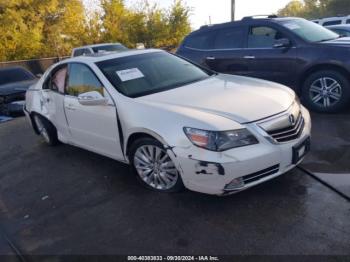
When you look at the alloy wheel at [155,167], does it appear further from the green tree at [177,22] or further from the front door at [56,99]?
the green tree at [177,22]

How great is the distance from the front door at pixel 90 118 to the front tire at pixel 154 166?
31 cm

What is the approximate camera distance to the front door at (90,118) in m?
4.16

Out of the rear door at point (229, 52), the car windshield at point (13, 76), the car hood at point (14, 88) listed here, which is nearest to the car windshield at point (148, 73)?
the rear door at point (229, 52)

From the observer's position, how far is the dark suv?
5773 mm

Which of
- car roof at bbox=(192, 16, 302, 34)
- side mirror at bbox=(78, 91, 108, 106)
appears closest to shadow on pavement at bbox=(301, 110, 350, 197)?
car roof at bbox=(192, 16, 302, 34)

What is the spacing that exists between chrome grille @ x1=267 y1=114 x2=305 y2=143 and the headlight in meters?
0.24

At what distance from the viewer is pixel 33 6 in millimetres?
24281

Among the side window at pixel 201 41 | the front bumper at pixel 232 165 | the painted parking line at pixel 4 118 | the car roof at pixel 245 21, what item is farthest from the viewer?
the painted parking line at pixel 4 118

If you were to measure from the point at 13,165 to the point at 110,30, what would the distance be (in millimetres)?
21110

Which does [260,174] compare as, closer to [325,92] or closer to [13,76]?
[325,92]

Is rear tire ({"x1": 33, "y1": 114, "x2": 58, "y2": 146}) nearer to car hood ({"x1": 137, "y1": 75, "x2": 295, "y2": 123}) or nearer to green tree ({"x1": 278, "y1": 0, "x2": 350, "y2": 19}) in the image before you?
car hood ({"x1": 137, "y1": 75, "x2": 295, "y2": 123})

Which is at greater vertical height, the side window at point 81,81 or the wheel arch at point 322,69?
the side window at point 81,81

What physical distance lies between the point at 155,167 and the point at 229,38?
13.3ft

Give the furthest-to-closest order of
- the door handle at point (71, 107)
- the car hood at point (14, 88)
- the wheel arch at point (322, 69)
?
the car hood at point (14, 88) < the wheel arch at point (322, 69) < the door handle at point (71, 107)
